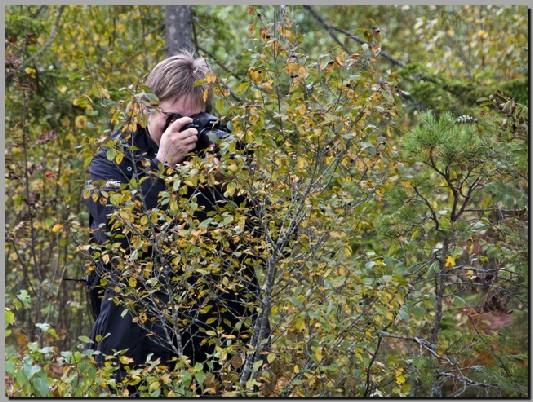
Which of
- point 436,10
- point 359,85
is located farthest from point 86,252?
point 436,10

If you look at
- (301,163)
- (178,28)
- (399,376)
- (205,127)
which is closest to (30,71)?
(178,28)

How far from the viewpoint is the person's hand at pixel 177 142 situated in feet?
10.3

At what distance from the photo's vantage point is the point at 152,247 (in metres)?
3.04

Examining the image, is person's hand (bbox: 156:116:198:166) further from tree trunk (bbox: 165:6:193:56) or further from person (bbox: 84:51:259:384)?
tree trunk (bbox: 165:6:193:56)

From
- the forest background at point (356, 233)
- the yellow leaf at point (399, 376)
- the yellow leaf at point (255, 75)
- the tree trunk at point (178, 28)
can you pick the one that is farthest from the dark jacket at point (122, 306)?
the tree trunk at point (178, 28)

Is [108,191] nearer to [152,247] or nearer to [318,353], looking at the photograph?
[152,247]

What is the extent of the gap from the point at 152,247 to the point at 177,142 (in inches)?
15.1

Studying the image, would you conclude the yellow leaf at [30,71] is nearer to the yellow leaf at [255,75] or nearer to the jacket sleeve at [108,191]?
the jacket sleeve at [108,191]

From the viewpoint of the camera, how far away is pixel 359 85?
2922 mm

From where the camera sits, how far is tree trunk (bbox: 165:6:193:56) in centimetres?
555

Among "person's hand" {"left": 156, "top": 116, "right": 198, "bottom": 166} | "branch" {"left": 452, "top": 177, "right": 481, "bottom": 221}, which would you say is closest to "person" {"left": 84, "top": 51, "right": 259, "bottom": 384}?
"person's hand" {"left": 156, "top": 116, "right": 198, "bottom": 166}

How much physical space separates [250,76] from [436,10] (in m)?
7.98

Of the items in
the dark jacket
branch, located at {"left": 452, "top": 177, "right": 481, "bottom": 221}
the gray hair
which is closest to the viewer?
the dark jacket

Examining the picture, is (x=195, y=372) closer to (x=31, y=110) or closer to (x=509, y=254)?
(x=509, y=254)
